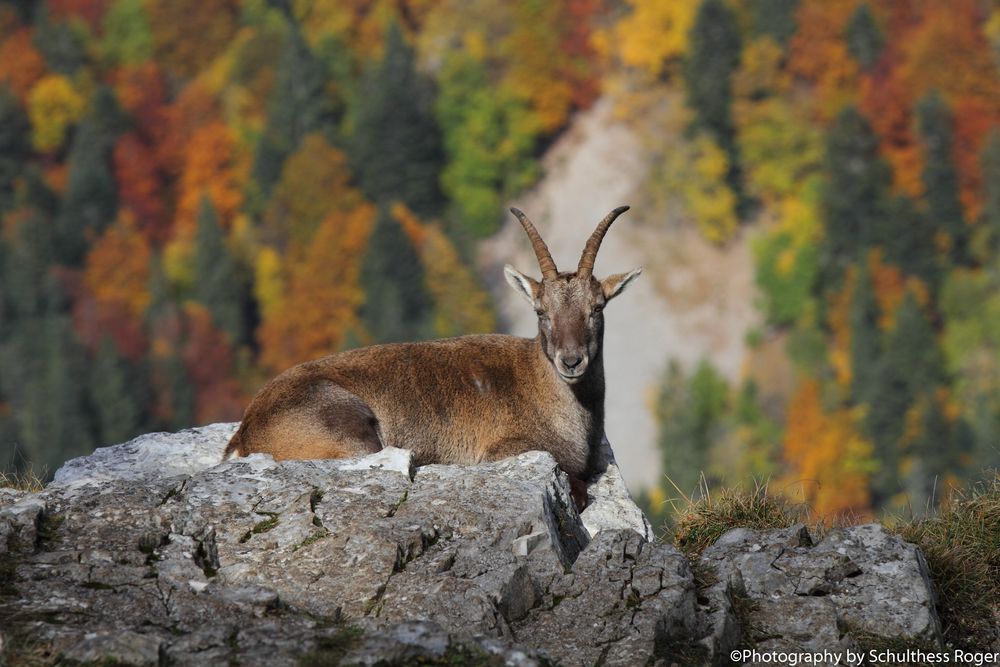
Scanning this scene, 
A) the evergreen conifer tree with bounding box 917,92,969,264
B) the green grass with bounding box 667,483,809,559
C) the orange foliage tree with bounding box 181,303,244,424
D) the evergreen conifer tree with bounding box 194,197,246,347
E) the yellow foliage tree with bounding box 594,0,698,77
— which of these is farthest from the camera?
the yellow foliage tree with bounding box 594,0,698,77

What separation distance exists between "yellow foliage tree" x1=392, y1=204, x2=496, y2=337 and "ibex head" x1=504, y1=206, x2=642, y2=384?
14165 centimetres

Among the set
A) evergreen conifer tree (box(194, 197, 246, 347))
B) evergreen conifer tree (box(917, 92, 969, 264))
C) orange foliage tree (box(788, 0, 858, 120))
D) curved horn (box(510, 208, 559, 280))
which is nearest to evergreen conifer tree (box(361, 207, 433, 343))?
evergreen conifer tree (box(194, 197, 246, 347))

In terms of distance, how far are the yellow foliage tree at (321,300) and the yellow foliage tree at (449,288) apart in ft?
21.9

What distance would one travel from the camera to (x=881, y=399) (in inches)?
6009

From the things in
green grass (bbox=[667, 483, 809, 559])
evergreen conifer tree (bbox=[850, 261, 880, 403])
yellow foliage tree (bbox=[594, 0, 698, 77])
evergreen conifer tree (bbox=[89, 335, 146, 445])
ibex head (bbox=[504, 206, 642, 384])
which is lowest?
green grass (bbox=[667, 483, 809, 559])

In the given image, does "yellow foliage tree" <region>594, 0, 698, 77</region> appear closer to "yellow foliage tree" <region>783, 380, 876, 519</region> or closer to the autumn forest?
the autumn forest

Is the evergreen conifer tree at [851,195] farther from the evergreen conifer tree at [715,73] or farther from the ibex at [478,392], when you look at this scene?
the ibex at [478,392]

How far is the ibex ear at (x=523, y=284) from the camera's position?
24000mm

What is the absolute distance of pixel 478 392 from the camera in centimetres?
2412

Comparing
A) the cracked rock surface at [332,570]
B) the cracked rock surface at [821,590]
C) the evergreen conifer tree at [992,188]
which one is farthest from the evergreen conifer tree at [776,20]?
the cracked rock surface at [332,570]

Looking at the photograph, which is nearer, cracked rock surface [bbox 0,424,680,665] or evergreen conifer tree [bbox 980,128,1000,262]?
cracked rock surface [bbox 0,424,680,665]

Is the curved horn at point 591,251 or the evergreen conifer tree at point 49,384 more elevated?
the evergreen conifer tree at point 49,384

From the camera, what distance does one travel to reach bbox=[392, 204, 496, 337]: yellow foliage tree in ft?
569

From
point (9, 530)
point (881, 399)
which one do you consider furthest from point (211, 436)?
point (881, 399)
